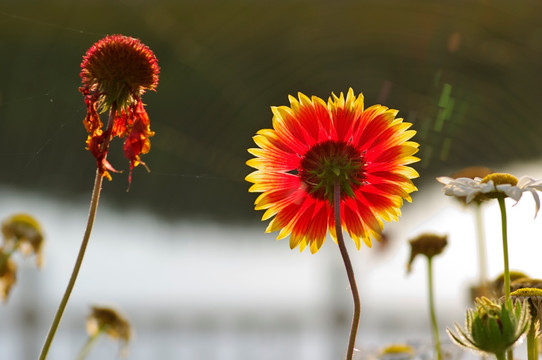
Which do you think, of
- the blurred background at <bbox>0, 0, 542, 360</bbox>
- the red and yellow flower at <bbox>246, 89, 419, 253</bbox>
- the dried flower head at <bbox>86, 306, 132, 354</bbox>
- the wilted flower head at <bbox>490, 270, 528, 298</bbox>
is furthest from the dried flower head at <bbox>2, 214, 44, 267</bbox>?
the blurred background at <bbox>0, 0, 542, 360</bbox>

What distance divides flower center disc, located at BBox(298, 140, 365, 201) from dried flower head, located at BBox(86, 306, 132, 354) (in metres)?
0.43

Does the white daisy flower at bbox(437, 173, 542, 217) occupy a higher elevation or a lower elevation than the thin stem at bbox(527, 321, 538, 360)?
higher

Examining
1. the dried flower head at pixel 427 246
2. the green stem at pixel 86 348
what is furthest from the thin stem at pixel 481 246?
the green stem at pixel 86 348

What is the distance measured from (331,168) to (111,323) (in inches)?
18.5

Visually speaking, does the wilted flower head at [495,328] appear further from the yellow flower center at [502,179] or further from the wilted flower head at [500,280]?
the wilted flower head at [500,280]

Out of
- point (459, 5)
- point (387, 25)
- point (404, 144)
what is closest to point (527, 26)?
point (459, 5)

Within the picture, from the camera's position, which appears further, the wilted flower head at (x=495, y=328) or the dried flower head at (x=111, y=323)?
the dried flower head at (x=111, y=323)

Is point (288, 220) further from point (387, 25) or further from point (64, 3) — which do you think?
point (387, 25)

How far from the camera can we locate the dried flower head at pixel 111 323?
2.50 ft

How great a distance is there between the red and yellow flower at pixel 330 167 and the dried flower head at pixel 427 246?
29cm

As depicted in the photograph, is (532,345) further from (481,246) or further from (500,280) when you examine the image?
(481,246)

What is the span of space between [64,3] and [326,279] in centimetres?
267

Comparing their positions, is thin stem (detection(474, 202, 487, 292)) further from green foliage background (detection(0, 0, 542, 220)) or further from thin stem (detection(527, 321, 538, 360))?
green foliage background (detection(0, 0, 542, 220))

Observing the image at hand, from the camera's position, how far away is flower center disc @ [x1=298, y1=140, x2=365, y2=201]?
1.32 feet
